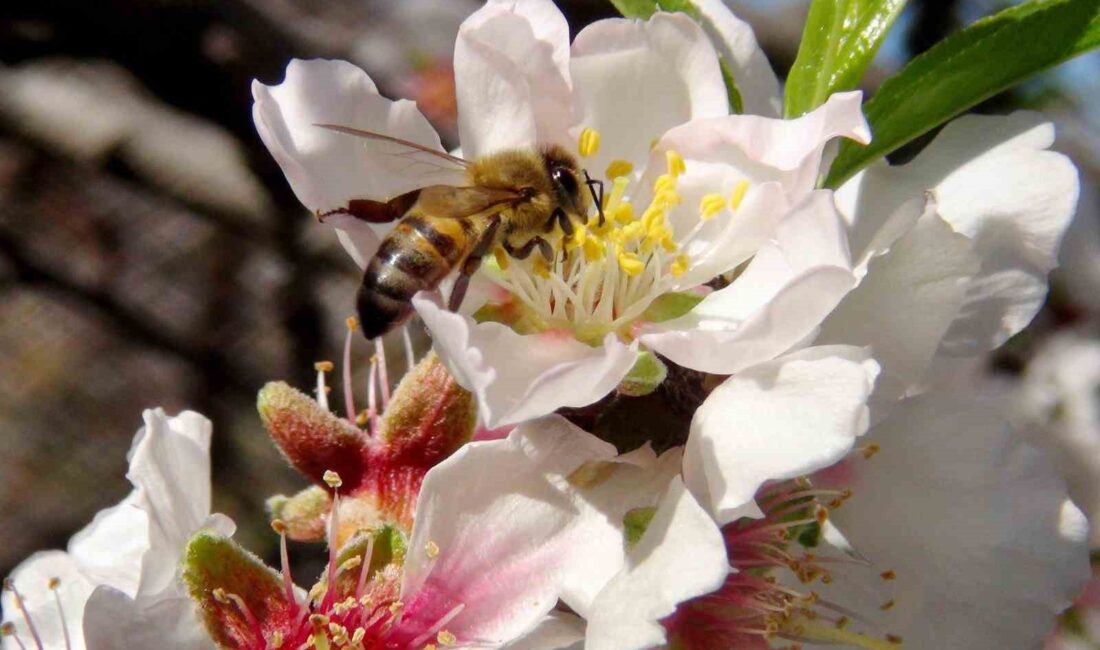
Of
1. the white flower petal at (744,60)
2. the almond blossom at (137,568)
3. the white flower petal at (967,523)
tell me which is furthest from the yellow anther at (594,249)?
the almond blossom at (137,568)

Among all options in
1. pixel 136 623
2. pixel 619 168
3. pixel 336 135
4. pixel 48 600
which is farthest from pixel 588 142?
pixel 48 600

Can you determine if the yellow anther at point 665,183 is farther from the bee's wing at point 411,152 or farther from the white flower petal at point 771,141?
the bee's wing at point 411,152

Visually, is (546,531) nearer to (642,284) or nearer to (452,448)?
(452,448)

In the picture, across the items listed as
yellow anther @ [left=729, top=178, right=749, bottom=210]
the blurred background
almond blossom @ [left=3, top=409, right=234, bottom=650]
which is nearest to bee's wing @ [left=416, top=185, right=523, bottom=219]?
yellow anther @ [left=729, top=178, right=749, bottom=210]

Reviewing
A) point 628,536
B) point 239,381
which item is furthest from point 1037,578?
point 239,381

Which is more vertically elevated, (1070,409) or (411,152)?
(411,152)

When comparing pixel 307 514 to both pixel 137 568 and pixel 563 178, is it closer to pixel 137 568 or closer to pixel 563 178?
pixel 137 568
